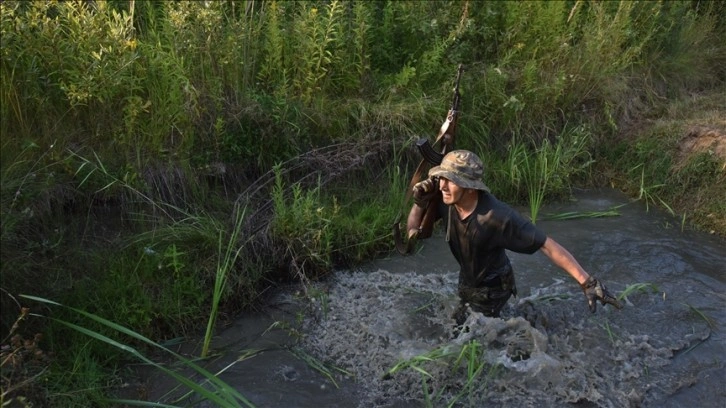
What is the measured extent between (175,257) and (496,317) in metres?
1.92

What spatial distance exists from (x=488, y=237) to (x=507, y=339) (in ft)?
2.22

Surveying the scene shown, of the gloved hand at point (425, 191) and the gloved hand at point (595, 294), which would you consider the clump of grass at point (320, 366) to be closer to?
the gloved hand at point (425, 191)

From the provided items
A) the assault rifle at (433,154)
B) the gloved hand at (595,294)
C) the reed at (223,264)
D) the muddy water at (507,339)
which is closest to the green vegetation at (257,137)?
the reed at (223,264)

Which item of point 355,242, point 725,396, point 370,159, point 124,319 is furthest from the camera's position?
point 370,159

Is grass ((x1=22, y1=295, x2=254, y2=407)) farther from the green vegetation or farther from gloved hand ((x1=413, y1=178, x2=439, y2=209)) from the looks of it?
gloved hand ((x1=413, y1=178, x2=439, y2=209))

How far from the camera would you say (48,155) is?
4629mm

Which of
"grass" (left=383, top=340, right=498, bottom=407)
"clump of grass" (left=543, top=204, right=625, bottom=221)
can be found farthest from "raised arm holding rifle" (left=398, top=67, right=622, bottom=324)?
"clump of grass" (left=543, top=204, right=625, bottom=221)

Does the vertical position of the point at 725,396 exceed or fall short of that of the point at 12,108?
it falls short

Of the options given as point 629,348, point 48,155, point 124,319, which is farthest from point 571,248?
point 48,155

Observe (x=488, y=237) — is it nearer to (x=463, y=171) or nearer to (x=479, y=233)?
(x=479, y=233)

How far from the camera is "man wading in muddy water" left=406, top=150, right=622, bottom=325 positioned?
3568mm

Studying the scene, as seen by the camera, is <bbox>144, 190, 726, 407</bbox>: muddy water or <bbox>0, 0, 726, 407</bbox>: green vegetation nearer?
<bbox>144, 190, 726, 407</bbox>: muddy water

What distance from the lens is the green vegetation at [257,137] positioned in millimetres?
4152

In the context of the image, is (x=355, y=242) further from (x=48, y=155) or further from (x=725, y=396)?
(x=725, y=396)
